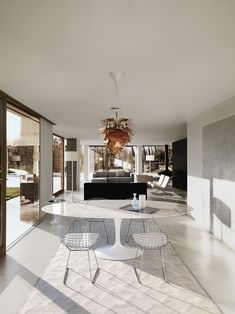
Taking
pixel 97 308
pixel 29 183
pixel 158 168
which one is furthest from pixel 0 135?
pixel 158 168

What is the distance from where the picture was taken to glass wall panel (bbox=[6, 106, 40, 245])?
4.47 meters

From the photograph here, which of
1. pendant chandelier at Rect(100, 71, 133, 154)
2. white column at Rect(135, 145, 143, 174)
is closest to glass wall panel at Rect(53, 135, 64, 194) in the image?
white column at Rect(135, 145, 143, 174)

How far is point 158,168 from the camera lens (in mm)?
15961

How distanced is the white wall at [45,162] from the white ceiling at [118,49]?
2026 millimetres

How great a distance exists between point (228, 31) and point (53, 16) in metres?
1.34

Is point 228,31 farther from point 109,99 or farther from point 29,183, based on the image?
point 29,183

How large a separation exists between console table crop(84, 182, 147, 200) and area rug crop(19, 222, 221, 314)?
11.1ft

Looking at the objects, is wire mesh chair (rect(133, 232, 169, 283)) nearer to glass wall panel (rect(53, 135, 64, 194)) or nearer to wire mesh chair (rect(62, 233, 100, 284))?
wire mesh chair (rect(62, 233, 100, 284))

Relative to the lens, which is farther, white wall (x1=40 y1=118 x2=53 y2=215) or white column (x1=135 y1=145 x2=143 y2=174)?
white column (x1=135 y1=145 x2=143 y2=174)

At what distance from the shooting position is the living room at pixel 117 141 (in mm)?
2020

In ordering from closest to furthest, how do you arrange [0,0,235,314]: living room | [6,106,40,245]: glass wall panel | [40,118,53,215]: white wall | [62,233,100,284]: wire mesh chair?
[0,0,235,314]: living room < [62,233,100,284]: wire mesh chair < [6,106,40,245]: glass wall panel < [40,118,53,215]: white wall

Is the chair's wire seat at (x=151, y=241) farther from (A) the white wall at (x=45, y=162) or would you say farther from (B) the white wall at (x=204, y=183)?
(A) the white wall at (x=45, y=162)

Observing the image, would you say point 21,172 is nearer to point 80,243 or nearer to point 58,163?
point 80,243

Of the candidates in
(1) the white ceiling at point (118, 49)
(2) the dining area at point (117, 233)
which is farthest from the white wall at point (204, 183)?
(2) the dining area at point (117, 233)
